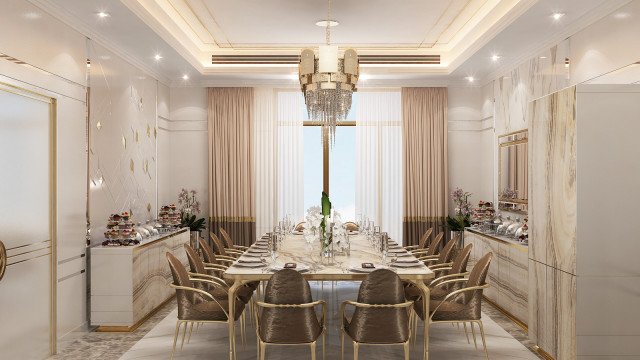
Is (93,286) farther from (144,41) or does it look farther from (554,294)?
(554,294)

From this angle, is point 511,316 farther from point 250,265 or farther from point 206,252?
point 206,252

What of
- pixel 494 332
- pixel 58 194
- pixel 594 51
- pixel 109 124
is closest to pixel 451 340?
pixel 494 332

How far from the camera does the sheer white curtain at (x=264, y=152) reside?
28.6 ft

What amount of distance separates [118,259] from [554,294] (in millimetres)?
3886

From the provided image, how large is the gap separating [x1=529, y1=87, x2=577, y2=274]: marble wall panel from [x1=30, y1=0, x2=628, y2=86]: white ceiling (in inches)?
41.2

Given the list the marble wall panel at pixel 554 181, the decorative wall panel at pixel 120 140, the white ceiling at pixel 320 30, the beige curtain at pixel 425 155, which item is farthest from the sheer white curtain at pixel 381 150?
the marble wall panel at pixel 554 181

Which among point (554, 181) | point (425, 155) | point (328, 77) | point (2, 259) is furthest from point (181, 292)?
point (425, 155)

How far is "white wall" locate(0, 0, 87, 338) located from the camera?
427 cm

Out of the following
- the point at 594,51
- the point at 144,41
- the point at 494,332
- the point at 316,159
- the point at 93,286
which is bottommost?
the point at 494,332

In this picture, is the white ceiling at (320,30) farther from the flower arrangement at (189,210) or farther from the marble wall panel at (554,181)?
the flower arrangement at (189,210)

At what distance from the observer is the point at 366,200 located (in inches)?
346

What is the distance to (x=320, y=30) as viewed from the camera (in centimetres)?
679

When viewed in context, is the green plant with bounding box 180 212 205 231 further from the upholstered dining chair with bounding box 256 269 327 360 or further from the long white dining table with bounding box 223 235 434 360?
the upholstered dining chair with bounding box 256 269 327 360

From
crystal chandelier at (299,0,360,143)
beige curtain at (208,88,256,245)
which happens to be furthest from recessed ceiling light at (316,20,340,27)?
beige curtain at (208,88,256,245)
